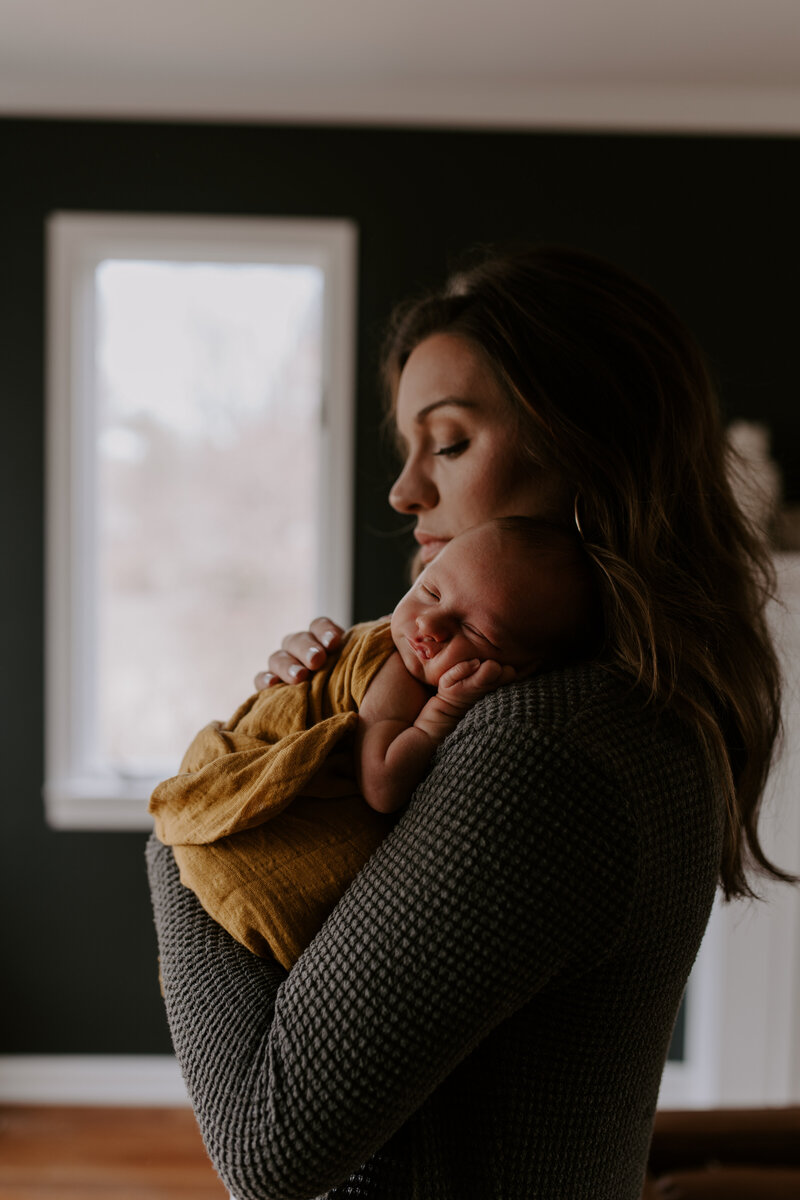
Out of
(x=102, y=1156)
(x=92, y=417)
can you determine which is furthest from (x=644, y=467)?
(x=102, y=1156)

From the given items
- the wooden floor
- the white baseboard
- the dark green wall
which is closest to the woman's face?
the dark green wall

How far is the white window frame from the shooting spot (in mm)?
2930

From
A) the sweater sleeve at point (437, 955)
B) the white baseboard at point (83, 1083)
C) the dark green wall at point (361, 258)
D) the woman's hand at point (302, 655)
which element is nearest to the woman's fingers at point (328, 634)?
the woman's hand at point (302, 655)

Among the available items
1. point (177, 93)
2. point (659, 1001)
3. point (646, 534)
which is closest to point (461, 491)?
point (646, 534)

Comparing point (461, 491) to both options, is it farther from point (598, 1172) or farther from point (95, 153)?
point (95, 153)

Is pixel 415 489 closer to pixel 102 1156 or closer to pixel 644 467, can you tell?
pixel 644 467

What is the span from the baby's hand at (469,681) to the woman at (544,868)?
11 centimetres

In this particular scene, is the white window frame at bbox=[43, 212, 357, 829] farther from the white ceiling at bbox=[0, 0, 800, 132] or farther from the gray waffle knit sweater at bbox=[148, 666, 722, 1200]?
the gray waffle knit sweater at bbox=[148, 666, 722, 1200]

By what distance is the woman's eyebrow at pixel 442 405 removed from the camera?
3.11 ft

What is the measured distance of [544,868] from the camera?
25.2 inches

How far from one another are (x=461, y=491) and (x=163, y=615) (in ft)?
7.69

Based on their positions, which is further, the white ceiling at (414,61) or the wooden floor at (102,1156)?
the wooden floor at (102,1156)

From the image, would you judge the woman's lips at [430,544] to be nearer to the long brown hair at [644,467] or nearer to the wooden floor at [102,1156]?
the long brown hair at [644,467]

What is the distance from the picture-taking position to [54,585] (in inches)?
117
